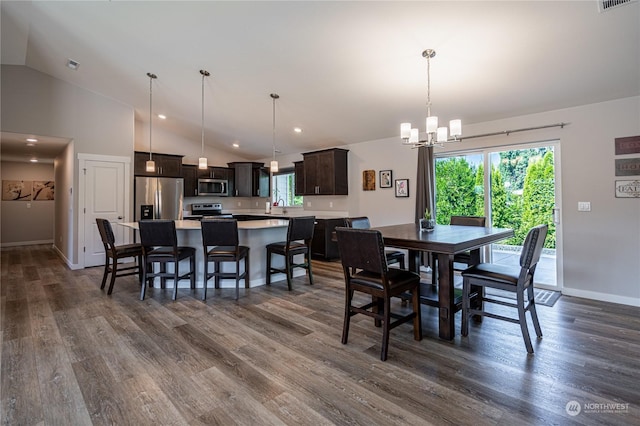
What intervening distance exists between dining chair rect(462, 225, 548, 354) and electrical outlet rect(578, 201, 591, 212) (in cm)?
167

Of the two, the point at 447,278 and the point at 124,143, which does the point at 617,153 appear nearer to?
the point at 447,278

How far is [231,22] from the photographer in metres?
3.21

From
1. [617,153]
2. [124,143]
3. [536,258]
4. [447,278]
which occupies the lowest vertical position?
[447,278]

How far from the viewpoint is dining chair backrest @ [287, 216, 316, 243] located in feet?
13.4

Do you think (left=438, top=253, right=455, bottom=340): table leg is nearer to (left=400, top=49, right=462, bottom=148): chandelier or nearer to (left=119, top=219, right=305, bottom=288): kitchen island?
(left=400, top=49, right=462, bottom=148): chandelier

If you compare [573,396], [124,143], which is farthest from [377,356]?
[124,143]

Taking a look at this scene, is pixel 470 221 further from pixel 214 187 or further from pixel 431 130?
pixel 214 187

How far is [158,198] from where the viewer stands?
644 centimetres

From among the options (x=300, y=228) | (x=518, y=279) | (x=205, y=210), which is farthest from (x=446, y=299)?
(x=205, y=210)

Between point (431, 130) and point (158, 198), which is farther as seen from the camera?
point (158, 198)

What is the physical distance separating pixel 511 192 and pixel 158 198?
21.0 feet

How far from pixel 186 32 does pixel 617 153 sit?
16.6ft

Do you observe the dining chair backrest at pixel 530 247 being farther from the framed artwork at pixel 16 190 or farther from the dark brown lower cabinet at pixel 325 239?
the framed artwork at pixel 16 190

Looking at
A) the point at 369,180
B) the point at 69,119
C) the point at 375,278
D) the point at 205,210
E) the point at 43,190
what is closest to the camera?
the point at 375,278
